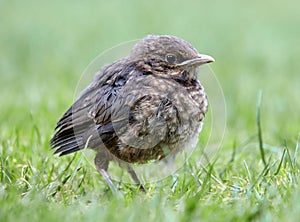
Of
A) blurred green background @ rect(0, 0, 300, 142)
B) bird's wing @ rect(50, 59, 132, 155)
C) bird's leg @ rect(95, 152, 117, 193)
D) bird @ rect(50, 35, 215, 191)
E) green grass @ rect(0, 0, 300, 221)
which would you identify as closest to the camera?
green grass @ rect(0, 0, 300, 221)

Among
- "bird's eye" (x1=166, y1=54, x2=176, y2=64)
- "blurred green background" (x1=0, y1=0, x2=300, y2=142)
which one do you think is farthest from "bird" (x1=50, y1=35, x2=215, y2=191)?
"blurred green background" (x1=0, y1=0, x2=300, y2=142)

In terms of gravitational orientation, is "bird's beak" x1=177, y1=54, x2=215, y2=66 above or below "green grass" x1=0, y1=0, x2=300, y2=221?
above

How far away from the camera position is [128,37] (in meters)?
10.9

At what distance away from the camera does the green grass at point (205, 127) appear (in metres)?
3.72

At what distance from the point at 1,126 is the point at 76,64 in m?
3.12

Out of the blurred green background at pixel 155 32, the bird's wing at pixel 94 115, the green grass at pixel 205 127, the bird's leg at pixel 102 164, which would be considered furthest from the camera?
the blurred green background at pixel 155 32

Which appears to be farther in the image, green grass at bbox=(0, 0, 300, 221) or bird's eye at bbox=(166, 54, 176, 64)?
bird's eye at bbox=(166, 54, 176, 64)

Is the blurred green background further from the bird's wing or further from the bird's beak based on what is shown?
the bird's beak

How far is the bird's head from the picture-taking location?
443cm

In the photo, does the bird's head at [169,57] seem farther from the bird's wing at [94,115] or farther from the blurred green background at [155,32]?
the blurred green background at [155,32]

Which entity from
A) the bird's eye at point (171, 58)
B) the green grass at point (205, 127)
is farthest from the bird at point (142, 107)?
the green grass at point (205, 127)

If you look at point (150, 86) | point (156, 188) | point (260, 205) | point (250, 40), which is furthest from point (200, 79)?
point (250, 40)

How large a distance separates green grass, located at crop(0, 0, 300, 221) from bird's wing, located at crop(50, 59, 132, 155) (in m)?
0.17

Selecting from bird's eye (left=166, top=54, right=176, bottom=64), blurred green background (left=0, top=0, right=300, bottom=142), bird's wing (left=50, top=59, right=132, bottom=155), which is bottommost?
blurred green background (left=0, top=0, right=300, bottom=142)
